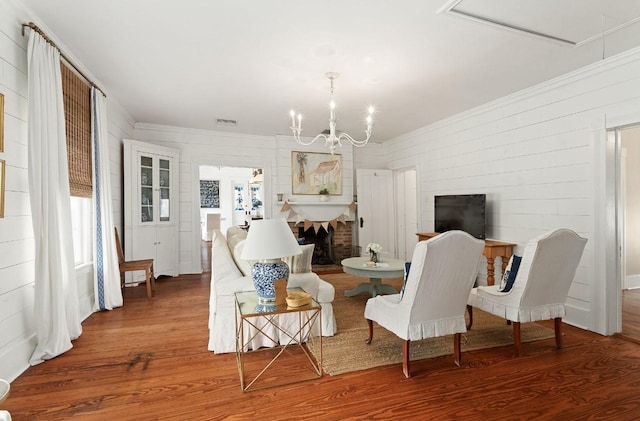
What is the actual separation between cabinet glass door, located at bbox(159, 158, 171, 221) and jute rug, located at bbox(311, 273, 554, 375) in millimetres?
3497

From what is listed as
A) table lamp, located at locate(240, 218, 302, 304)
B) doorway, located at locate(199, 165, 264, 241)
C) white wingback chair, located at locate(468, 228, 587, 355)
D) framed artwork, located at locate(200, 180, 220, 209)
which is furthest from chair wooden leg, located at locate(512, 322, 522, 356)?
framed artwork, located at locate(200, 180, 220, 209)

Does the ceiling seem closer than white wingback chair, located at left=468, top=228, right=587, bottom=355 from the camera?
Yes

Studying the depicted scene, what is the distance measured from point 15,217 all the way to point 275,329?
2130mm

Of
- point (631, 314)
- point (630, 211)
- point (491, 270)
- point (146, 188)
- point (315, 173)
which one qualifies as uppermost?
point (315, 173)

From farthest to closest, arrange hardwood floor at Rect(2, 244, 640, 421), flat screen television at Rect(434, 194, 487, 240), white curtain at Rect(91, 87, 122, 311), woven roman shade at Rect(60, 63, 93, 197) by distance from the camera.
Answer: flat screen television at Rect(434, 194, 487, 240), white curtain at Rect(91, 87, 122, 311), woven roman shade at Rect(60, 63, 93, 197), hardwood floor at Rect(2, 244, 640, 421)

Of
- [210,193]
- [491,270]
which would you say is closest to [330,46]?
[491,270]

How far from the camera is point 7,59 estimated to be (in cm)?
227

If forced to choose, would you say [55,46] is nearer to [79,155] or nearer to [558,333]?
[79,155]

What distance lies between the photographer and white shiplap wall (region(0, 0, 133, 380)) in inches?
87.0

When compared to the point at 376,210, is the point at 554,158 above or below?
above

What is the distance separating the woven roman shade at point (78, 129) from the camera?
3.00 m

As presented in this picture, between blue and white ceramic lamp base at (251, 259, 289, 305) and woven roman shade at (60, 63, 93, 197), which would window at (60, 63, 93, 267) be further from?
blue and white ceramic lamp base at (251, 259, 289, 305)

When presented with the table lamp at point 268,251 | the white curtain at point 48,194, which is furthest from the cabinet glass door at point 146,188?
the table lamp at point 268,251

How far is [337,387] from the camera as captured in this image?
2.18 m
